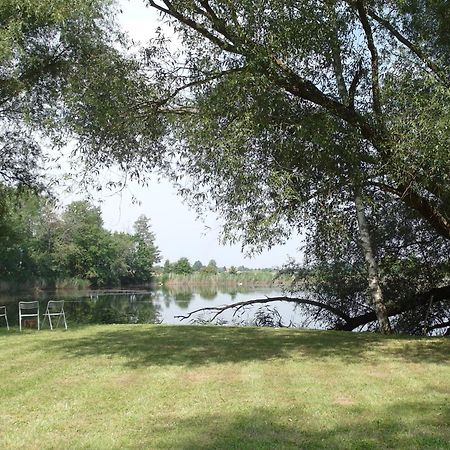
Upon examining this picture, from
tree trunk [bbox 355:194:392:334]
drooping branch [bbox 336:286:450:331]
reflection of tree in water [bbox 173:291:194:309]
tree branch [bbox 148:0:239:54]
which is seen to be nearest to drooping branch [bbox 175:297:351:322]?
drooping branch [bbox 336:286:450:331]

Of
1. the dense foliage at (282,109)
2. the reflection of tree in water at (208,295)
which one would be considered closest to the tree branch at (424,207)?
the dense foliage at (282,109)

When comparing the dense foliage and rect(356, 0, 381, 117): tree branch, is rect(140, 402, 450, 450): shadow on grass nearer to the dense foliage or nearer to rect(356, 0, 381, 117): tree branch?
the dense foliage

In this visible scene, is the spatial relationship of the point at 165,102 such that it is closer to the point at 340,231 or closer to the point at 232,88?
the point at 232,88

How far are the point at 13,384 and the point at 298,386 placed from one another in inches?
126

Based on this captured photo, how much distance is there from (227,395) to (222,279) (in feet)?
143

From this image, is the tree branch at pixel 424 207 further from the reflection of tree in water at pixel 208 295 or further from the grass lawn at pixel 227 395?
the reflection of tree in water at pixel 208 295

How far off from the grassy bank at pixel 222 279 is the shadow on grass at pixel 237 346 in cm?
340

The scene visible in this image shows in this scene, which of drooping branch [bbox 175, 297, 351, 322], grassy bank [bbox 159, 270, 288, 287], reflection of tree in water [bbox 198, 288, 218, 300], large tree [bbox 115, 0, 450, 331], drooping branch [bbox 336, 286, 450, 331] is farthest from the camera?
reflection of tree in water [bbox 198, 288, 218, 300]

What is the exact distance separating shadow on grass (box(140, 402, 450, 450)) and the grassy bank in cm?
916

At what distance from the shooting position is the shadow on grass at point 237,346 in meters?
8.09

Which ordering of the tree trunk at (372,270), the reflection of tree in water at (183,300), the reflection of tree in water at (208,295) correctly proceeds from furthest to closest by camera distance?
the reflection of tree in water at (208,295) → the reflection of tree in water at (183,300) → the tree trunk at (372,270)

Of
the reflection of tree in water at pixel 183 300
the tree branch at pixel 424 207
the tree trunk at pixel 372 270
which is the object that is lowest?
the reflection of tree in water at pixel 183 300

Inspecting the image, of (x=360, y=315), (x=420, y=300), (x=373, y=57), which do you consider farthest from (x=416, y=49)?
(x=360, y=315)

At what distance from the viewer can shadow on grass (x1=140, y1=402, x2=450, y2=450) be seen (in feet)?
13.1
